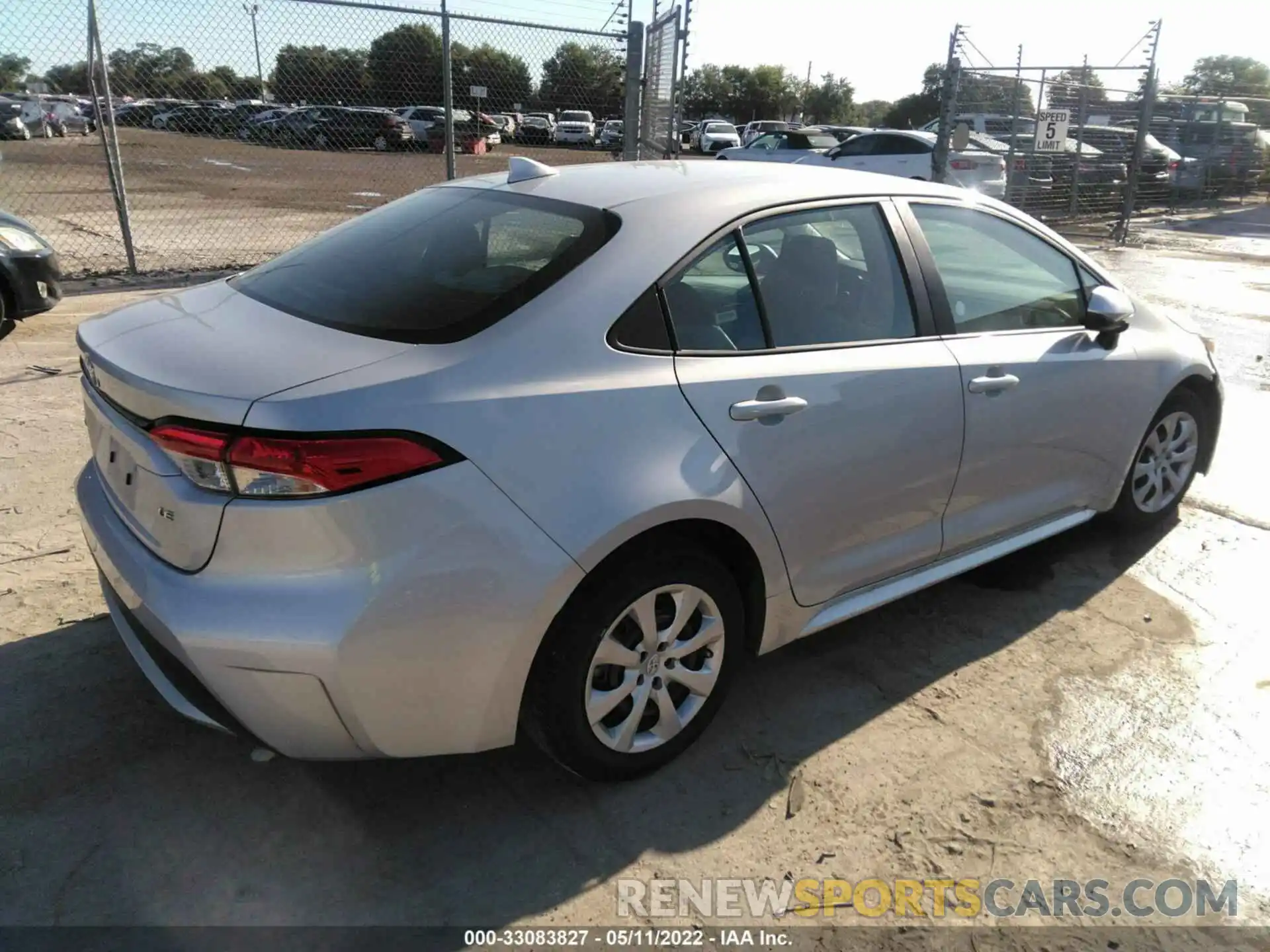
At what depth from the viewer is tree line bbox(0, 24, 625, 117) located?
8.60 meters

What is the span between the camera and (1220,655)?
344 centimetres

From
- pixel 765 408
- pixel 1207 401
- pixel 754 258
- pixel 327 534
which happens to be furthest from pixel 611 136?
pixel 327 534

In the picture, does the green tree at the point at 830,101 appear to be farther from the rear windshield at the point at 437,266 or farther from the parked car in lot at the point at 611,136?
the rear windshield at the point at 437,266

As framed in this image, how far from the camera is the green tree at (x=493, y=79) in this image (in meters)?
9.61

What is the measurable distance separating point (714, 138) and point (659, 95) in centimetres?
3083

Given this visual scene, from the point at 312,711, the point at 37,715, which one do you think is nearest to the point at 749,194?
the point at 312,711

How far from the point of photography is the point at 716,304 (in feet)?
8.77

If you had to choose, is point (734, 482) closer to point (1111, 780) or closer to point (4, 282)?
point (1111, 780)

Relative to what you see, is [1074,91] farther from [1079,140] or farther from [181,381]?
[181,381]

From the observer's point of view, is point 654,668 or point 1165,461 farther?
point 1165,461

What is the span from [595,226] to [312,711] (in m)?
1.44

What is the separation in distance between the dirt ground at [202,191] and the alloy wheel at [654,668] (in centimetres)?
851

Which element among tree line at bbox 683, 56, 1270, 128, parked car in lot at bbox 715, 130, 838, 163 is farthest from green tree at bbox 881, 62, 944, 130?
parked car in lot at bbox 715, 130, 838, 163

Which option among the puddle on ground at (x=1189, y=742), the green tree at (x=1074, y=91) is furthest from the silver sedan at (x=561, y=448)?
the green tree at (x=1074, y=91)
